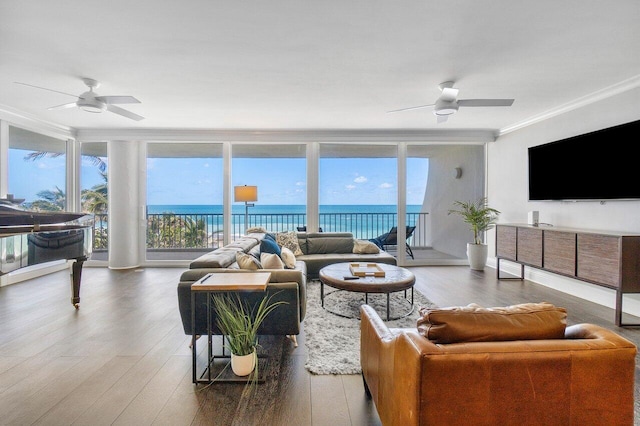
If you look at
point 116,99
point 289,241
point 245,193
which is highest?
point 116,99

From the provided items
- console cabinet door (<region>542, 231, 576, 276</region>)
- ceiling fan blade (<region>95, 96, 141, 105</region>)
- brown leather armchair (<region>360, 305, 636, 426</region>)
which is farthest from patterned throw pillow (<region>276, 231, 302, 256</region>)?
brown leather armchair (<region>360, 305, 636, 426</region>)

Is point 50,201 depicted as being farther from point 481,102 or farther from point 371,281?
point 481,102

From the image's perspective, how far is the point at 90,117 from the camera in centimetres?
500

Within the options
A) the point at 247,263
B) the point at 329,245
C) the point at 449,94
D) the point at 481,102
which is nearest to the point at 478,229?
the point at 329,245

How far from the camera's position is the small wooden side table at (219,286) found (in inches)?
81.1

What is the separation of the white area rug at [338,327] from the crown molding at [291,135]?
287cm

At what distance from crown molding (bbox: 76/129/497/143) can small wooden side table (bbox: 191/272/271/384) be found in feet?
12.9

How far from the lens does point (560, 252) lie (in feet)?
12.6

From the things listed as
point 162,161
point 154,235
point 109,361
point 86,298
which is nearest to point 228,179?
point 162,161

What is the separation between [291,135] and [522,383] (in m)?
5.29

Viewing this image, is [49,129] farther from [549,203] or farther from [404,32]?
[549,203]

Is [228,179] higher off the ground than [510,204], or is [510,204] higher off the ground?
[228,179]

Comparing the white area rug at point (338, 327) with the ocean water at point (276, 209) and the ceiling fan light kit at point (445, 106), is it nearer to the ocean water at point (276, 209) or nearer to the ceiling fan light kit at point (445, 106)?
the ceiling fan light kit at point (445, 106)

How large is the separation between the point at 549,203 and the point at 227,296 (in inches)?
189
